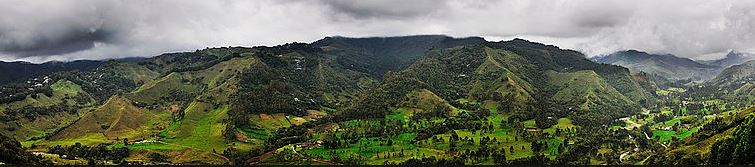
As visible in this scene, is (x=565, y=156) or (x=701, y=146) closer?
(x=701, y=146)

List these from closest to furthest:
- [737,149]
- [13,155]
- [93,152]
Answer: [737,149] < [13,155] < [93,152]

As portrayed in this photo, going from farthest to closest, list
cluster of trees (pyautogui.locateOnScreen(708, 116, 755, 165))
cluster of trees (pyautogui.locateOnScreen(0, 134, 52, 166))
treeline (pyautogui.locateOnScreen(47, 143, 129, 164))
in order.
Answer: treeline (pyautogui.locateOnScreen(47, 143, 129, 164)) < cluster of trees (pyautogui.locateOnScreen(0, 134, 52, 166)) < cluster of trees (pyautogui.locateOnScreen(708, 116, 755, 165))

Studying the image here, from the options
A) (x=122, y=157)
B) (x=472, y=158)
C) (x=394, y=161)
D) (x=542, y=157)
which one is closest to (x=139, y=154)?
(x=122, y=157)

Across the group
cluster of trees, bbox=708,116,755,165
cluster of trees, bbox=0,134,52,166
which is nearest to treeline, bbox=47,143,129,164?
cluster of trees, bbox=0,134,52,166

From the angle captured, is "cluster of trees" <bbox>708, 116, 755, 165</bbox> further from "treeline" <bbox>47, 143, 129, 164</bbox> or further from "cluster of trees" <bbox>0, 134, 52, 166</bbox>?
"treeline" <bbox>47, 143, 129, 164</bbox>

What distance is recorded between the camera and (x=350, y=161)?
173 meters

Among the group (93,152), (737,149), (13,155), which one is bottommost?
(93,152)

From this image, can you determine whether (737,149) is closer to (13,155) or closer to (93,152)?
(13,155)

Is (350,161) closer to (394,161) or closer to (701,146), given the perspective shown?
(394,161)

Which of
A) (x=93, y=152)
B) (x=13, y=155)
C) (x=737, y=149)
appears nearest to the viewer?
(x=737, y=149)

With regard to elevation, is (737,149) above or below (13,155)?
above

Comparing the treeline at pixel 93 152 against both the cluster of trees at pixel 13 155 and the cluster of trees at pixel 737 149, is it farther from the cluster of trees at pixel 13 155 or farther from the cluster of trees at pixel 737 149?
the cluster of trees at pixel 737 149

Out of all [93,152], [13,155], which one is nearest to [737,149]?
[13,155]

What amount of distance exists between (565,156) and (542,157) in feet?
27.2
